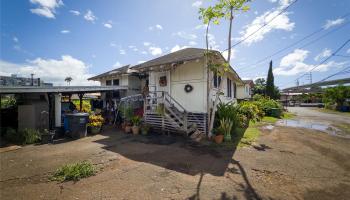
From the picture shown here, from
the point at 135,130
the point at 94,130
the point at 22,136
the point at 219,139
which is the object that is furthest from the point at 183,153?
the point at 22,136

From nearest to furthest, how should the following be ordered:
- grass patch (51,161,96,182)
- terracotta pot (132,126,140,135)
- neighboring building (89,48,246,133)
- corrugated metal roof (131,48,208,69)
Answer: grass patch (51,161,96,182) < corrugated metal roof (131,48,208,69) < neighboring building (89,48,246,133) < terracotta pot (132,126,140,135)

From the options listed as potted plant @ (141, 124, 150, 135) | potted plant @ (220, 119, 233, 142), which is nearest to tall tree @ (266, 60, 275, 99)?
potted plant @ (220, 119, 233, 142)

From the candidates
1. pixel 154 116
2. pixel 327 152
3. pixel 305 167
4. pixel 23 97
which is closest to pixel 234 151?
pixel 305 167

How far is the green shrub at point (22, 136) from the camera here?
8586 mm

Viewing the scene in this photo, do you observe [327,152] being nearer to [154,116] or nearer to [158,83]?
[154,116]

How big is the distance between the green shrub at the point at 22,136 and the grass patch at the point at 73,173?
4983 millimetres

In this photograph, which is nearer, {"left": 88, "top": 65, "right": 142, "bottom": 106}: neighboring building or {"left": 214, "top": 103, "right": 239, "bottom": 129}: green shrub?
{"left": 214, "top": 103, "right": 239, "bottom": 129}: green shrub

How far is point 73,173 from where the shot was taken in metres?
4.92

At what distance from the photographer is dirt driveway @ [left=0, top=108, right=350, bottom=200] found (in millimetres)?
4121

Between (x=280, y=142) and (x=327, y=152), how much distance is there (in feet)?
6.24

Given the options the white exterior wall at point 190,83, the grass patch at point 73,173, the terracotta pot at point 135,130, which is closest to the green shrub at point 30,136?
the terracotta pot at point 135,130

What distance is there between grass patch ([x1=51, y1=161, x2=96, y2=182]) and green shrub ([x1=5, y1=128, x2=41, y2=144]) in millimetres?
4983

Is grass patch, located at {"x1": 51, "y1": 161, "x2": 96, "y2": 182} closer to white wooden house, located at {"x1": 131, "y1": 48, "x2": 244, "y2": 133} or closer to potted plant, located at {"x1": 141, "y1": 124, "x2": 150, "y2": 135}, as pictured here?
potted plant, located at {"x1": 141, "y1": 124, "x2": 150, "y2": 135}

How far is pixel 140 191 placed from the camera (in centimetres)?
418
